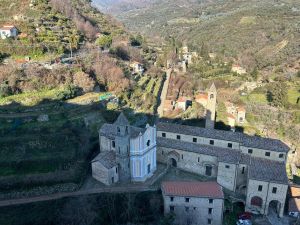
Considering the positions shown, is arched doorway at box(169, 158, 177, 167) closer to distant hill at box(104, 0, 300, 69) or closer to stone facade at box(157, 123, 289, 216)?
stone facade at box(157, 123, 289, 216)

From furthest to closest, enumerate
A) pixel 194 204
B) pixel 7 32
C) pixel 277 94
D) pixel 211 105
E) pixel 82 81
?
pixel 277 94
pixel 7 32
pixel 82 81
pixel 211 105
pixel 194 204

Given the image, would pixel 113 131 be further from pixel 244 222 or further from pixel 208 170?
pixel 244 222

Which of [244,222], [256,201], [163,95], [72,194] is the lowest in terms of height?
[244,222]

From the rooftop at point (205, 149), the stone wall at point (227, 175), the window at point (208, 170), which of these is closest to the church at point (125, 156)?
the rooftop at point (205, 149)

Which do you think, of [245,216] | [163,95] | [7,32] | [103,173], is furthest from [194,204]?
[7,32]

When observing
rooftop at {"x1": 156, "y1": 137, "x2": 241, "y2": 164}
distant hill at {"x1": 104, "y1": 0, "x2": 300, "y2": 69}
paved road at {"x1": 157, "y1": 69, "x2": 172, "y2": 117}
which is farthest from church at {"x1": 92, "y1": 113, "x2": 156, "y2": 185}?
distant hill at {"x1": 104, "y1": 0, "x2": 300, "y2": 69}

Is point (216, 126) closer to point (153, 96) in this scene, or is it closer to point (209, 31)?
point (153, 96)
